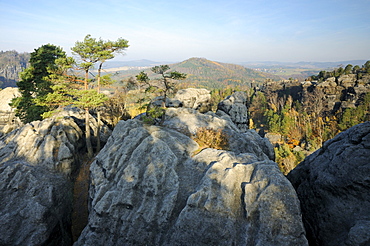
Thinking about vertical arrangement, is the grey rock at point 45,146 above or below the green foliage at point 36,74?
below

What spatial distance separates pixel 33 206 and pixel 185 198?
1251 centimetres

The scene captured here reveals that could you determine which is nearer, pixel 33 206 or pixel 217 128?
pixel 33 206

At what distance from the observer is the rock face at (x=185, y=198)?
24.7ft

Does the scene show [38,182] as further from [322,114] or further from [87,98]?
[322,114]

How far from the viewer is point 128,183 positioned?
1044 cm

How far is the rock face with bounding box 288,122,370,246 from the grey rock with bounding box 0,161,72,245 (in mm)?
16597

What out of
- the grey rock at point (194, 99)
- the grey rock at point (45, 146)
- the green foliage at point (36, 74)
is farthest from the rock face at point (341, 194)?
the green foliage at point (36, 74)

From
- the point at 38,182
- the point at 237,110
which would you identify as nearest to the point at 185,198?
the point at 38,182

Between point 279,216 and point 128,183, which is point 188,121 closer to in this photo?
point 128,183

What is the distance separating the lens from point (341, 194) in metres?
8.09

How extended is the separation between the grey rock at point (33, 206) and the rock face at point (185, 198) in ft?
17.2

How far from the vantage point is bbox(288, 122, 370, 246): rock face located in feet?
23.7

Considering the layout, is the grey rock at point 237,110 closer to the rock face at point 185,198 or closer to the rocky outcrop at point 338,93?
the rock face at point 185,198

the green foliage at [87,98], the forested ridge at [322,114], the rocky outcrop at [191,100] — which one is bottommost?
the forested ridge at [322,114]
